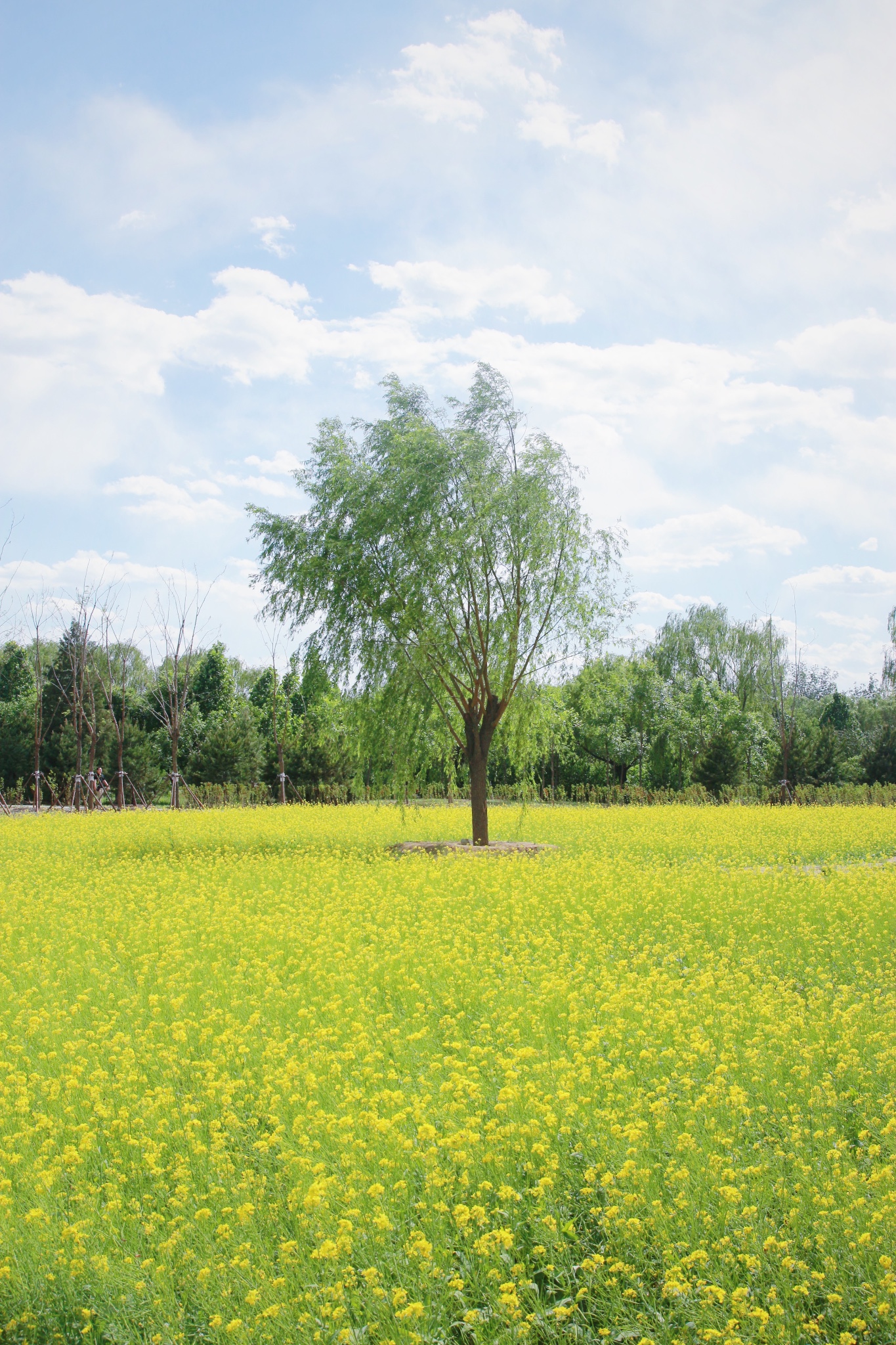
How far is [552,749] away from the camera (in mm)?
26812

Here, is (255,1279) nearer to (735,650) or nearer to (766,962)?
(766,962)

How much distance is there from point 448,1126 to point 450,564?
13171 millimetres

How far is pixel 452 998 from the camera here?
6.87 metres

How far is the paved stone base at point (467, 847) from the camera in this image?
16000 millimetres

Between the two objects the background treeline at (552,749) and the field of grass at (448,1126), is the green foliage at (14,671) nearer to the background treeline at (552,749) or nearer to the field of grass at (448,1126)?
the background treeline at (552,749)

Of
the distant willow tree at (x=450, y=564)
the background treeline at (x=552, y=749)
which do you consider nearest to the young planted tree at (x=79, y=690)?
the background treeline at (x=552, y=749)

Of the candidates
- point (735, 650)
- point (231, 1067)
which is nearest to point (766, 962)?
point (231, 1067)

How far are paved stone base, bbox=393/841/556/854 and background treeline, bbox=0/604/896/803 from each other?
7509 mm

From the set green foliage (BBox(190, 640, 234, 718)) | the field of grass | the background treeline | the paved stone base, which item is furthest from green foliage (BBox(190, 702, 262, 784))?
the field of grass

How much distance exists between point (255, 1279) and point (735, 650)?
45.8 metres

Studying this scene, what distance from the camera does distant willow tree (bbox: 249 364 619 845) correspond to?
16984 mm

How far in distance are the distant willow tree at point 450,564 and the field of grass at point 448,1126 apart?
779 cm

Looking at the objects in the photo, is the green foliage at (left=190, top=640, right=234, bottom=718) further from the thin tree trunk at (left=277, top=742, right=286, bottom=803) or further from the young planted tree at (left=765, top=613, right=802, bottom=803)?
the young planted tree at (left=765, top=613, right=802, bottom=803)

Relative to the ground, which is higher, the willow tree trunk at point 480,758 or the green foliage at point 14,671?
the green foliage at point 14,671
